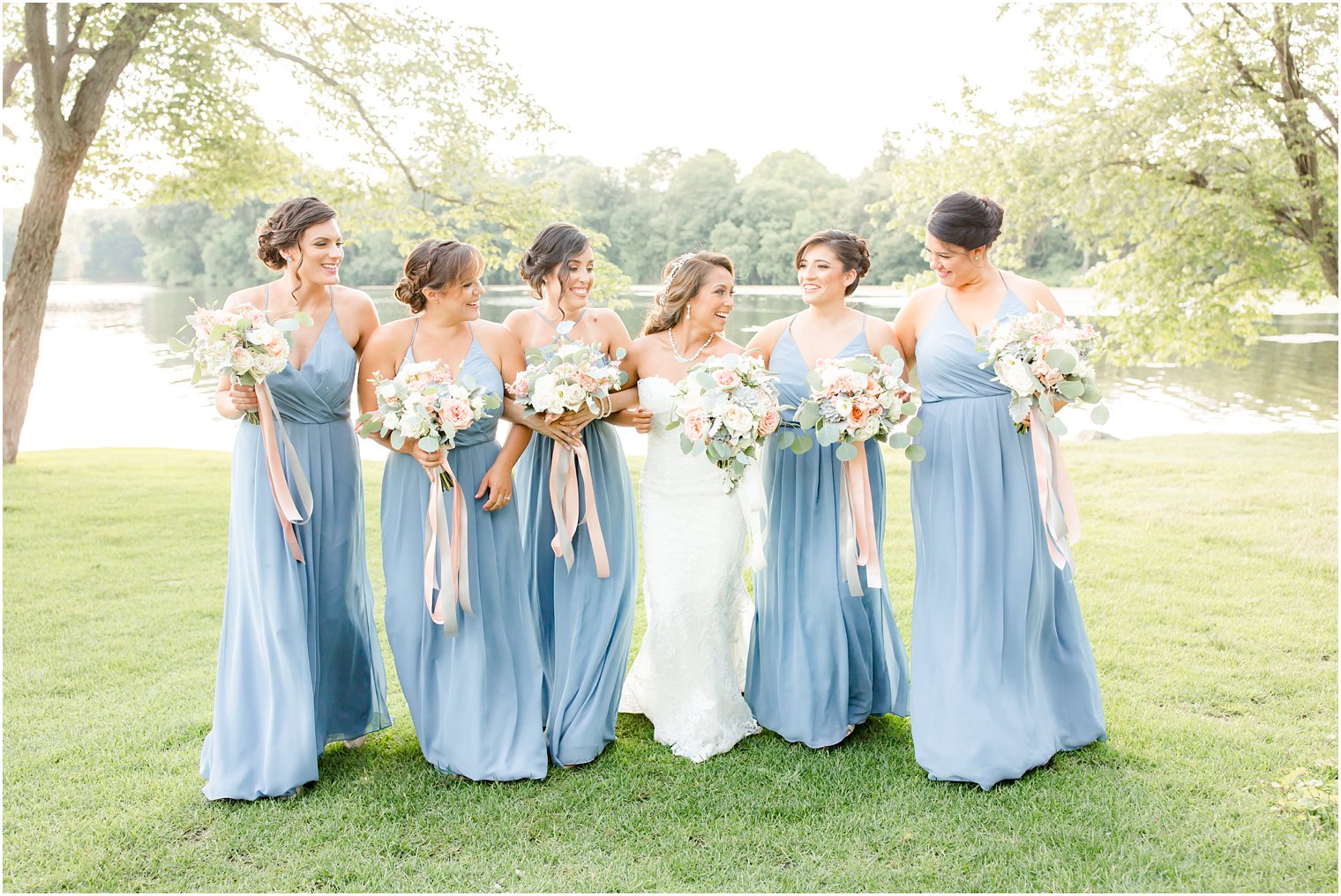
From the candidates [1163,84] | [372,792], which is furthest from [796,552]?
[1163,84]

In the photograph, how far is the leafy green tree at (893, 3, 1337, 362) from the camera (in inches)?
461

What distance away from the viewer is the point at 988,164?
13.6 m

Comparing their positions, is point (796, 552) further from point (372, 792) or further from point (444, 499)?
point (372, 792)

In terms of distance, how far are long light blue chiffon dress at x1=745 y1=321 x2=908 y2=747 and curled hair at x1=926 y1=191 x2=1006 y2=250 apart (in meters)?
0.58

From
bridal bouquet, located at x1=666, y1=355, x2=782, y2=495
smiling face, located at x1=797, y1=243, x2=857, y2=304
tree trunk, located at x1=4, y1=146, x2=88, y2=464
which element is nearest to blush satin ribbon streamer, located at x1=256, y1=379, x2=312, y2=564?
bridal bouquet, located at x1=666, y1=355, x2=782, y2=495

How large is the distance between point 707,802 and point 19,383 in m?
11.8

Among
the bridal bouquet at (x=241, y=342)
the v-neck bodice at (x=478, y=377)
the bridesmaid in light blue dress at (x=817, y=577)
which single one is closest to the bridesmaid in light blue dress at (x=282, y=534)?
the bridal bouquet at (x=241, y=342)

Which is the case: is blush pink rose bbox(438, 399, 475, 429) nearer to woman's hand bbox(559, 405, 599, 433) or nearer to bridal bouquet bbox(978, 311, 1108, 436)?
woman's hand bbox(559, 405, 599, 433)

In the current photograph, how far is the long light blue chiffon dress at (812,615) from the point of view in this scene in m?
4.96

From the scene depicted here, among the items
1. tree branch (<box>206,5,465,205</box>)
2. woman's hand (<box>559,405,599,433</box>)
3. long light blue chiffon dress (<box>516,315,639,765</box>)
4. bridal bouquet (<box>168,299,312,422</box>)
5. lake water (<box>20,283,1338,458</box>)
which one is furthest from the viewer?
lake water (<box>20,283,1338,458</box>)

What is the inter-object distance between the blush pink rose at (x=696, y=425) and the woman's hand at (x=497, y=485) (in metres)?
0.88

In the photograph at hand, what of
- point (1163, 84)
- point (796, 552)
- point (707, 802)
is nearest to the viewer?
point (707, 802)

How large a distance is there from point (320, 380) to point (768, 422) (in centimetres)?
200

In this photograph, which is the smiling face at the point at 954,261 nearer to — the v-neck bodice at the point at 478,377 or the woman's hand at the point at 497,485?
the v-neck bodice at the point at 478,377
